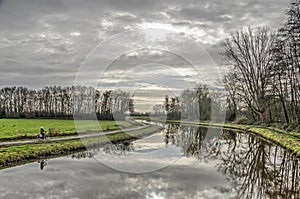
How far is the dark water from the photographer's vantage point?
34.8 feet

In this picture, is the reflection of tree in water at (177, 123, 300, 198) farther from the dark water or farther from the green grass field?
the green grass field

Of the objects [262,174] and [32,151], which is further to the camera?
[32,151]

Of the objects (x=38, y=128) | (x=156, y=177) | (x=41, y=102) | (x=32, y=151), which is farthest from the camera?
(x=41, y=102)

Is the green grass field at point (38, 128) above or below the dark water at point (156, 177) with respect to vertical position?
above

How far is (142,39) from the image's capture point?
15797 mm

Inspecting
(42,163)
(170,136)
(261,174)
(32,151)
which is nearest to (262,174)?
(261,174)

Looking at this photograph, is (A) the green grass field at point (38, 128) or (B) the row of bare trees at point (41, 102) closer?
(A) the green grass field at point (38, 128)

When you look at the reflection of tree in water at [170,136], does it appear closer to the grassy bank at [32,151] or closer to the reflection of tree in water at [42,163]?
the grassy bank at [32,151]

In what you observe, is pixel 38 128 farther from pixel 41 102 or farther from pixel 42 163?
pixel 41 102

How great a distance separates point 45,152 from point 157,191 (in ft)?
38.1

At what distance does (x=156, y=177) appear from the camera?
43.5ft

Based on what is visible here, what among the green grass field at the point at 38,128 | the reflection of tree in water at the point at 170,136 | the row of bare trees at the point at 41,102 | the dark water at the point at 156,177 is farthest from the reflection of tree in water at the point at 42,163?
the row of bare trees at the point at 41,102

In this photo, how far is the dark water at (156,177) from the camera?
10594 mm

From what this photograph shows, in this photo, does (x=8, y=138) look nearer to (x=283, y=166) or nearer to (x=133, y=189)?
(x=133, y=189)
